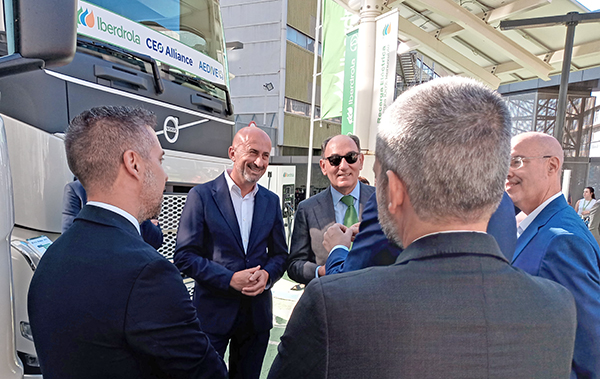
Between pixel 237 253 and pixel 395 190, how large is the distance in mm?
1540

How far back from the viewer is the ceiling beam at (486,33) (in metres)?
6.15

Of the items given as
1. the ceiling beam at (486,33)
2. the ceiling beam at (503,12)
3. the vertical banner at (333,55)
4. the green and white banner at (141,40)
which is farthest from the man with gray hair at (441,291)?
the ceiling beam at (503,12)

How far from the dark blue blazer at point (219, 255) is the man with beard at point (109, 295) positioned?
901mm

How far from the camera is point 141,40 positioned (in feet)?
7.99

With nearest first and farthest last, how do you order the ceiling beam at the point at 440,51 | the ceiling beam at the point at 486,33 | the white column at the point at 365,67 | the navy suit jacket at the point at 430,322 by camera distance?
the navy suit jacket at the point at 430,322 → the white column at the point at 365,67 → the ceiling beam at the point at 486,33 → the ceiling beam at the point at 440,51

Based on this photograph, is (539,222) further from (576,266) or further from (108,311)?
(108,311)

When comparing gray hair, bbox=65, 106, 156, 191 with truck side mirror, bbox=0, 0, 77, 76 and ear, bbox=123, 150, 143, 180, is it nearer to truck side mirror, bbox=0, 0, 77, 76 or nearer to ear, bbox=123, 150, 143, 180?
ear, bbox=123, 150, 143, 180

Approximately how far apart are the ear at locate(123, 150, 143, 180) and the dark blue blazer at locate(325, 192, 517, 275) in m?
0.80

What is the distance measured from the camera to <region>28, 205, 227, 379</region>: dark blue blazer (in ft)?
3.34

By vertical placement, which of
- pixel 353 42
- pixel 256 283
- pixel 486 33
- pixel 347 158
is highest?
pixel 486 33

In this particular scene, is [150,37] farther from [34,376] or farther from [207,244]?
[34,376]

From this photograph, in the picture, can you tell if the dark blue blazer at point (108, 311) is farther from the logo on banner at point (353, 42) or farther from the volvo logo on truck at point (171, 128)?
the logo on banner at point (353, 42)

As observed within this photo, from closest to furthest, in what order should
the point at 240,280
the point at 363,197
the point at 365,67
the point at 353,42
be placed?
the point at 240,280 → the point at 363,197 → the point at 365,67 → the point at 353,42

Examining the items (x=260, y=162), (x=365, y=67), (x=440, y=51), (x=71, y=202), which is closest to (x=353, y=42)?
(x=365, y=67)
